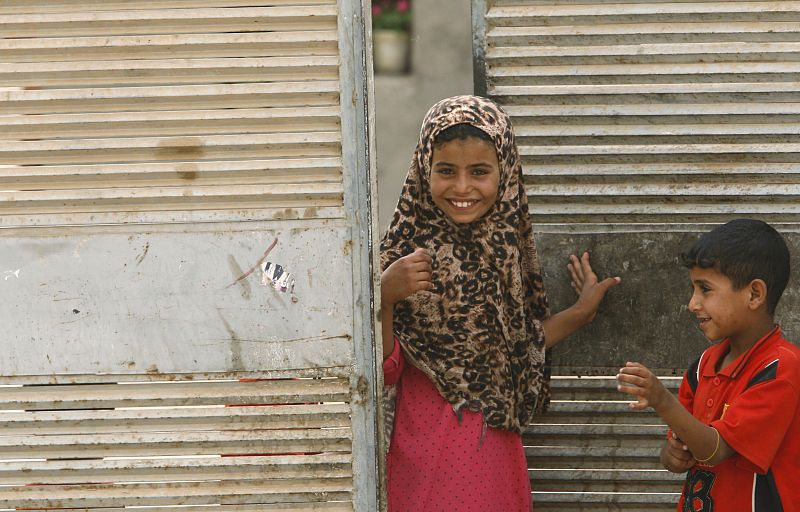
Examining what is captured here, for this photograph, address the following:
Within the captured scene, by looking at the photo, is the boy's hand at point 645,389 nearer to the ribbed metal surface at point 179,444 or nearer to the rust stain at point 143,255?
the ribbed metal surface at point 179,444

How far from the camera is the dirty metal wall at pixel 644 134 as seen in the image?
2744 millimetres

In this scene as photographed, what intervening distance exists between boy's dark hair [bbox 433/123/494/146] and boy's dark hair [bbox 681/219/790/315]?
1.82ft

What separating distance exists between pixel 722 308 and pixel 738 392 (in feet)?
0.61

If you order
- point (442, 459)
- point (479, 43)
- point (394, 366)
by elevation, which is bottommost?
point (442, 459)

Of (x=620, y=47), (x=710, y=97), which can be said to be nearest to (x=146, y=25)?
(x=620, y=47)

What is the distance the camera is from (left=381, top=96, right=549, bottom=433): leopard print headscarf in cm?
253

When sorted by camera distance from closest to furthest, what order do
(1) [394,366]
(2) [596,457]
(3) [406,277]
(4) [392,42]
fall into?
(3) [406,277] → (1) [394,366] → (2) [596,457] → (4) [392,42]

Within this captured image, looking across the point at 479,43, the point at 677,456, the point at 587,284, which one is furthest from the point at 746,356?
the point at 479,43

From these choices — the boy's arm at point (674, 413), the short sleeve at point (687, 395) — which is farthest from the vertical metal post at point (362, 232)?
the short sleeve at point (687, 395)

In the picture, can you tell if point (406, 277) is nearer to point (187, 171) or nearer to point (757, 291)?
point (187, 171)

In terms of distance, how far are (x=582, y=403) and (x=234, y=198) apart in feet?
4.06

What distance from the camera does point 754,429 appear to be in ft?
7.15

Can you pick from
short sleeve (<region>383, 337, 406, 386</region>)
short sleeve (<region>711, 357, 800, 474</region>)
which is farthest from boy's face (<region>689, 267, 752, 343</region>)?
short sleeve (<region>383, 337, 406, 386</region>)

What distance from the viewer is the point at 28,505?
226 cm
